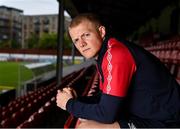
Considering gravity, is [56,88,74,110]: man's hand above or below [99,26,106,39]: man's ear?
below

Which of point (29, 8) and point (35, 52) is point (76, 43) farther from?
point (35, 52)

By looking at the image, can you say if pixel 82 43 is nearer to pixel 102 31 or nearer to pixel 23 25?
pixel 102 31

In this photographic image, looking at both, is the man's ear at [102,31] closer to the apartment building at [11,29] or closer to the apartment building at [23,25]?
the apartment building at [23,25]

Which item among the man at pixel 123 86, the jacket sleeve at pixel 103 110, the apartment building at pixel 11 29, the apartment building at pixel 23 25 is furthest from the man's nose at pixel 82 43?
the apartment building at pixel 11 29

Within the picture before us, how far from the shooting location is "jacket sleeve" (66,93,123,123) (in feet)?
3.63

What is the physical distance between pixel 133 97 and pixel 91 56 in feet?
0.65

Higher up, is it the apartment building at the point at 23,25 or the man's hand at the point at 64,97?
the apartment building at the point at 23,25

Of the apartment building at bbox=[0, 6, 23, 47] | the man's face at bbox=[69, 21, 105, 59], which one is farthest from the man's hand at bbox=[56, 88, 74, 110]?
the apartment building at bbox=[0, 6, 23, 47]

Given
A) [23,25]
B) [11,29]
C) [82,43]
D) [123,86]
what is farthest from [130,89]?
[23,25]

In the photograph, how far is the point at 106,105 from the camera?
1.11 m

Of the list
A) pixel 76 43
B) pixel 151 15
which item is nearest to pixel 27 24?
pixel 151 15

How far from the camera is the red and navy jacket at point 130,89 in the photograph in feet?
3.61

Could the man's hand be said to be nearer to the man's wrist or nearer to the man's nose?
the man's wrist

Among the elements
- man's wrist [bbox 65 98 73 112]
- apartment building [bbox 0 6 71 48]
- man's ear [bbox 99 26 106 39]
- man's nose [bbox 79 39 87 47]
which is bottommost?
man's wrist [bbox 65 98 73 112]
